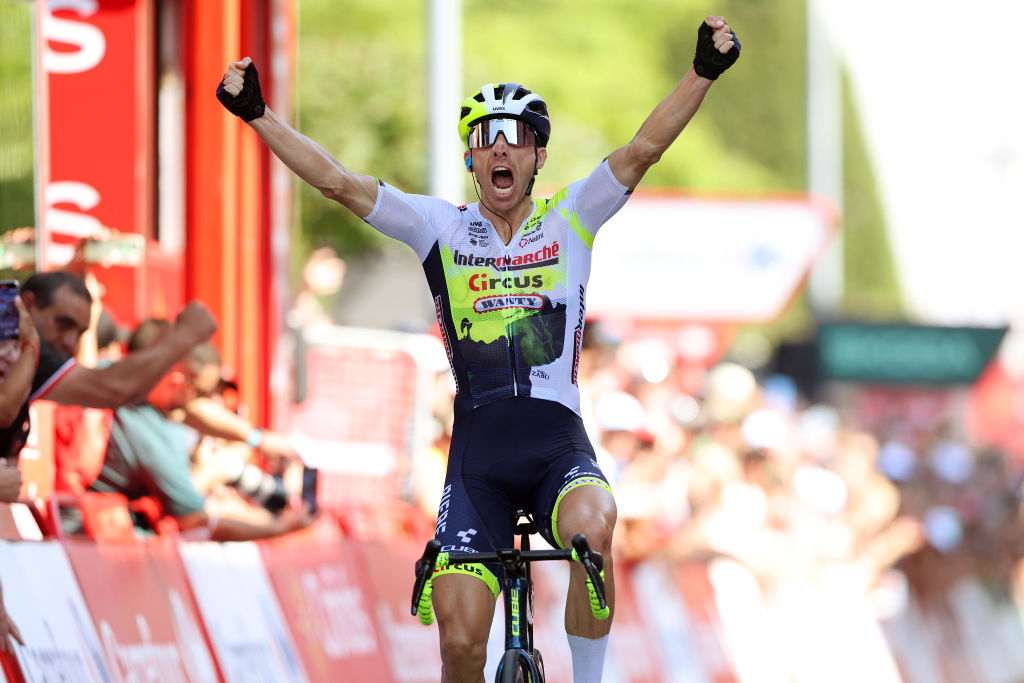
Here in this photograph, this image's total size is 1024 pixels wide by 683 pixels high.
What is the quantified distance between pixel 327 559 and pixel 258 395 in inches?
145

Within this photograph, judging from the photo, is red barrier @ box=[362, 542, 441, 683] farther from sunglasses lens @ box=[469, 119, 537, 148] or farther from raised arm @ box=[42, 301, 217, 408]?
sunglasses lens @ box=[469, 119, 537, 148]

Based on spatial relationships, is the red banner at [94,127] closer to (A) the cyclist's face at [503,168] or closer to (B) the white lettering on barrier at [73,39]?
(B) the white lettering on barrier at [73,39]

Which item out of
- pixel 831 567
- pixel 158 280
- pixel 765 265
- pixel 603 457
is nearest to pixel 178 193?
pixel 158 280

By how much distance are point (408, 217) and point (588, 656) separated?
1.71m

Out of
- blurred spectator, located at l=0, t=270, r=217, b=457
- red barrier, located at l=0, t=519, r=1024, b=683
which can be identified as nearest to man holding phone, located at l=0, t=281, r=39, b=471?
red barrier, located at l=0, t=519, r=1024, b=683

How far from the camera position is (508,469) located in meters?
6.21

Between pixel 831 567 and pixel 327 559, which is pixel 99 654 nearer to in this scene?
pixel 327 559

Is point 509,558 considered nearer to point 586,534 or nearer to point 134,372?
point 586,534

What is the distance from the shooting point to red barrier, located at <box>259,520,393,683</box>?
8.96m

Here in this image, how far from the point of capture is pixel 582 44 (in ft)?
146

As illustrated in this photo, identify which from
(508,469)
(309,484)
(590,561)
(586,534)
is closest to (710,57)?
(508,469)

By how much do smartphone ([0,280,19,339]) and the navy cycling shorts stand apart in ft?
→ 5.59

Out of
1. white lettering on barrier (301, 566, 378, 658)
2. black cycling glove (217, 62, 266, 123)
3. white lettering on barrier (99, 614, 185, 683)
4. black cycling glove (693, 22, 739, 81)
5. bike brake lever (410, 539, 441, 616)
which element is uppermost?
black cycling glove (693, 22, 739, 81)

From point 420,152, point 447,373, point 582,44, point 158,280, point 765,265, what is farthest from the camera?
point 582,44
